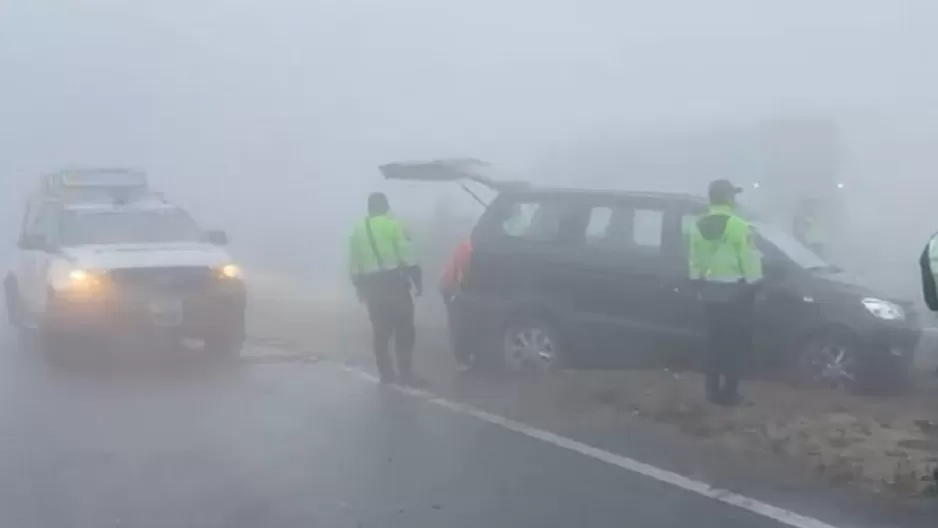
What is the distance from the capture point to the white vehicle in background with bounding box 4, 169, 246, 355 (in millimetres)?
11602

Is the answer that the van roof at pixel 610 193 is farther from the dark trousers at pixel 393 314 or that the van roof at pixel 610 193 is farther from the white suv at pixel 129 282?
the white suv at pixel 129 282

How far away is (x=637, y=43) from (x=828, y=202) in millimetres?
8170

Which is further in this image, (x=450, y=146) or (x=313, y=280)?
(x=450, y=146)

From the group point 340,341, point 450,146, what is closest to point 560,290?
point 340,341

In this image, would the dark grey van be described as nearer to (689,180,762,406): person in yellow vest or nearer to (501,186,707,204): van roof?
(501,186,707,204): van roof

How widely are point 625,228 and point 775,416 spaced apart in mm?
2299

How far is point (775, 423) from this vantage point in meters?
8.20

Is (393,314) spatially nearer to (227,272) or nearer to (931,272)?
(227,272)

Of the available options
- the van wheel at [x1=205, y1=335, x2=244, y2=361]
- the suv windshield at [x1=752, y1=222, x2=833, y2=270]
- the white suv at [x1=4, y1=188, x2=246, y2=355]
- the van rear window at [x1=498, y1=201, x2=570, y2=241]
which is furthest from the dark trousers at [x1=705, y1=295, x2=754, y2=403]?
the van wheel at [x1=205, y1=335, x2=244, y2=361]

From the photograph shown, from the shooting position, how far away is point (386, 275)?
10352 mm

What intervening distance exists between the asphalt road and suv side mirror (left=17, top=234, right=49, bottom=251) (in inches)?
104

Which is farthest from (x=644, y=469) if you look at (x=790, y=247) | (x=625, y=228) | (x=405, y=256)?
(x=405, y=256)

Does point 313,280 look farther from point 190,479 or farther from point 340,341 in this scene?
point 190,479

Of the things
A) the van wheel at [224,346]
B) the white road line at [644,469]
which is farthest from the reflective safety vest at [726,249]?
the van wheel at [224,346]
